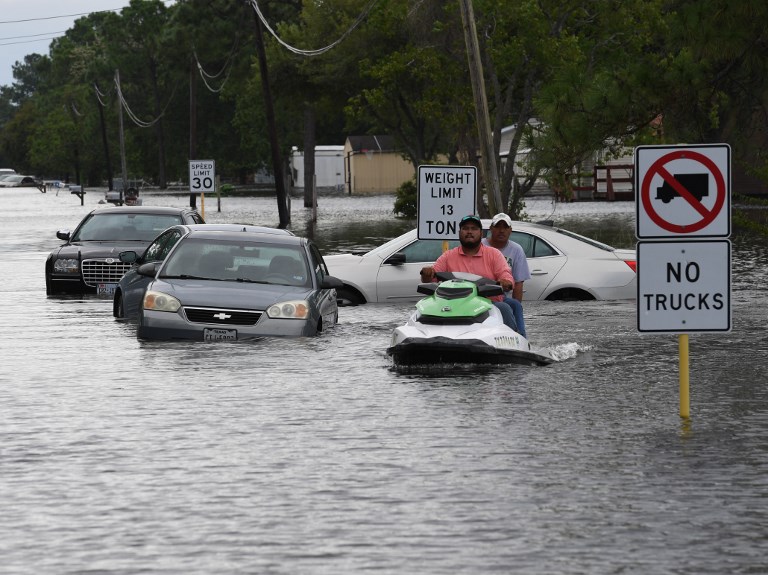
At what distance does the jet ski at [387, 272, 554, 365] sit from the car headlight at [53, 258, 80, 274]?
11.1m

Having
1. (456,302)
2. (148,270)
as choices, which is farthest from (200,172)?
(456,302)

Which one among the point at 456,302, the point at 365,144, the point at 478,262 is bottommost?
the point at 456,302

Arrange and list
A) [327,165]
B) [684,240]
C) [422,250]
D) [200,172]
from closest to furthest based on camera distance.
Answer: [684,240] → [422,250] → [200,172] → [327,165]

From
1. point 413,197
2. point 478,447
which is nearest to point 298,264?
point 478,447

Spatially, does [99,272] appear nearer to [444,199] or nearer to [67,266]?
[67,266]

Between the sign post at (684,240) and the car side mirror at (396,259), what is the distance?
1077 cm

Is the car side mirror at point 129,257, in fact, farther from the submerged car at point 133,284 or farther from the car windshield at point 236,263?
the car windshield at point 236,263

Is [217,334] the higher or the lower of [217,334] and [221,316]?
the lower

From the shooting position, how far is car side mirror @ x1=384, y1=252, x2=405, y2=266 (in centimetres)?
2223

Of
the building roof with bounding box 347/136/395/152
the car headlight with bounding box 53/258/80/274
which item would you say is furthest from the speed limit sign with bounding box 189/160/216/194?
the building roof with bounding box 347/136/395/152

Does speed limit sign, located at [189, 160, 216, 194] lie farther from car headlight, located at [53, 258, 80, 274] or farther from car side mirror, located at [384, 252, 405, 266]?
car side mirror, located at [384, 252, 405, 266]

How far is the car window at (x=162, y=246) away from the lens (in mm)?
21562

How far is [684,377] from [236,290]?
6.72 m

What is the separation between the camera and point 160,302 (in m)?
17.3
